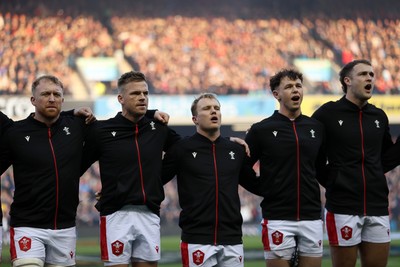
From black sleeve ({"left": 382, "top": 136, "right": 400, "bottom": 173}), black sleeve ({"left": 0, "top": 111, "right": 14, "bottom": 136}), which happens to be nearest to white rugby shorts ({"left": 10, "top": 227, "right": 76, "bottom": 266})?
black sleeve ({"left": 0, "top": 111, "right": 14, "bottom": 136})

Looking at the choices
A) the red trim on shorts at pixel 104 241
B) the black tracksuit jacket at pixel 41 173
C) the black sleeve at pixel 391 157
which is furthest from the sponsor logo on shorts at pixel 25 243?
the black sleeve at pixel 391 157

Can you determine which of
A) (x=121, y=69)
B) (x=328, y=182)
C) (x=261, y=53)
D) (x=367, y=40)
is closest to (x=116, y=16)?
(x=121, y=69)

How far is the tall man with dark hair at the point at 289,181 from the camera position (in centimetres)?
636

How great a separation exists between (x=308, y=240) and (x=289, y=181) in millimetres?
499

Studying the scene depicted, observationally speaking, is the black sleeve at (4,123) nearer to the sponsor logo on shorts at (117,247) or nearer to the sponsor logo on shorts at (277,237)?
the sponsor logo on shorts at (117,247)

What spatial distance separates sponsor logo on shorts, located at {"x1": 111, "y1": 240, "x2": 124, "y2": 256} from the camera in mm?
6027

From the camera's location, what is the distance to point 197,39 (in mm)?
25891

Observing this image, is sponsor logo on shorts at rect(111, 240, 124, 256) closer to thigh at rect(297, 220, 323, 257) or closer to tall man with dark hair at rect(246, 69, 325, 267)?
tall man with dark hair at rect(246, 69, 325, 267)

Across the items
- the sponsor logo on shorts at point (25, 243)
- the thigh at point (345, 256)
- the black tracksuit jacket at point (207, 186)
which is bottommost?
the thigh at point (345, 256)

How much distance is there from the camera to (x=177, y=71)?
2511cm

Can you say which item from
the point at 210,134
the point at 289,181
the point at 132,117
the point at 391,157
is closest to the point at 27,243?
the point at 132,117

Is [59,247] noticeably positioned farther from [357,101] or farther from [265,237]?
[357,101]

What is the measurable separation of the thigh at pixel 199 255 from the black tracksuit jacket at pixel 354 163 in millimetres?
1214

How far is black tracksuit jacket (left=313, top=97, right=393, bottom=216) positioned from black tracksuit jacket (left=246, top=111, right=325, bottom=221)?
0.19 metres
